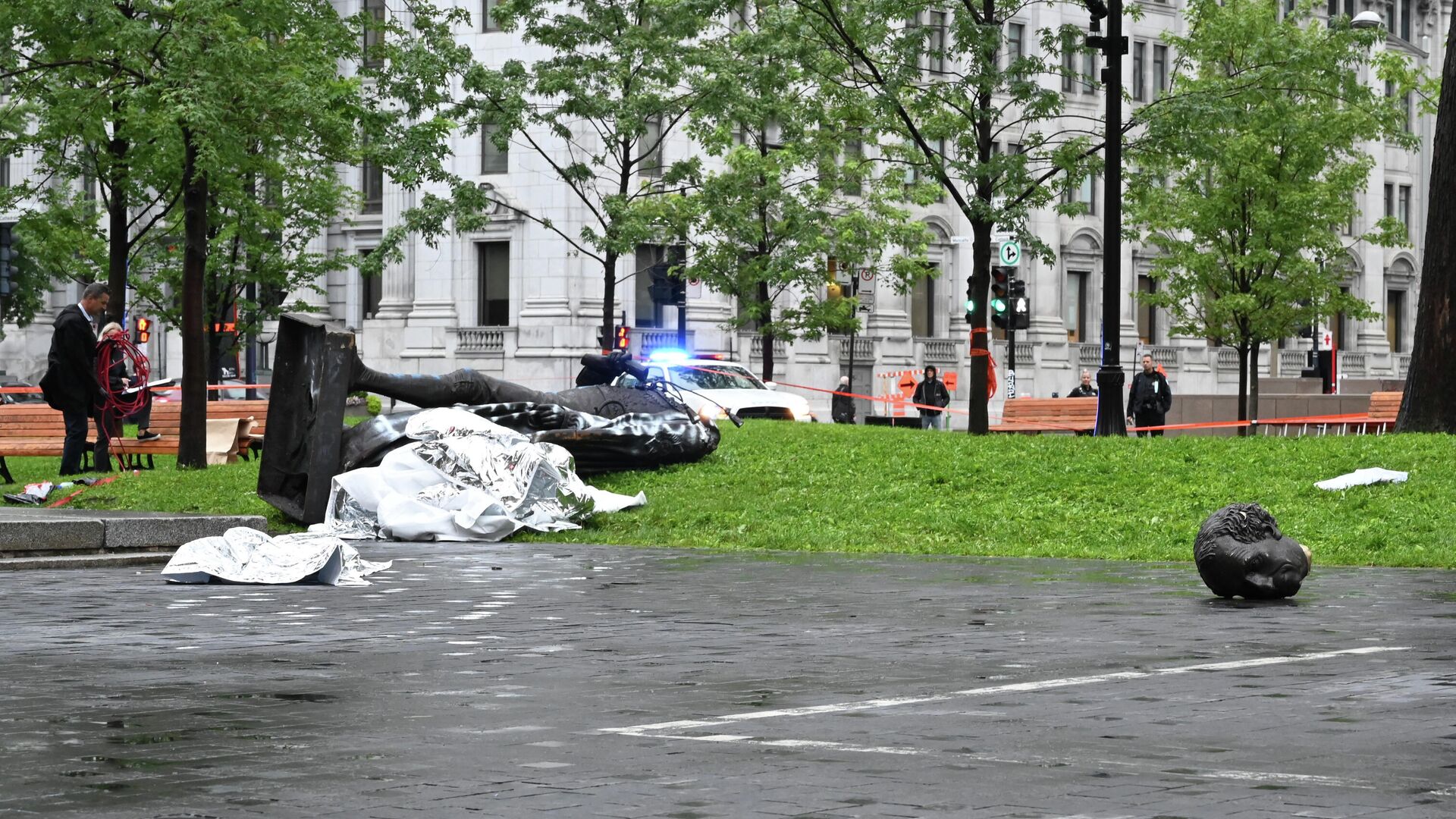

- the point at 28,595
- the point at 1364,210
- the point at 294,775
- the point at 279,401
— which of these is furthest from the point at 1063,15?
the point at 294,775

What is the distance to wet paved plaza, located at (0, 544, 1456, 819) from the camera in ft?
18.6

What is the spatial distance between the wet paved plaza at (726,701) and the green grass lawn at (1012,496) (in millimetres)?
4002

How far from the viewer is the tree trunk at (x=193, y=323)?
940 inches

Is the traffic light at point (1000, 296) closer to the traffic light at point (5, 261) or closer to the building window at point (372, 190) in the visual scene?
the traffic light at point (5, 261)

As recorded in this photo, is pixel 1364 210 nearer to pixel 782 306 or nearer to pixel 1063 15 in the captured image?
pixel 1063 15

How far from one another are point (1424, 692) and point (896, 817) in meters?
3.18

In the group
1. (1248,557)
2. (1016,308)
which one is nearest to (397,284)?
(1016,308)

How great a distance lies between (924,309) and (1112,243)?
43943 mm

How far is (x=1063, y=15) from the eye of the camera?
6894 cm

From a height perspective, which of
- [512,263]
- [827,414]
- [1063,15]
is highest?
[1063,15]

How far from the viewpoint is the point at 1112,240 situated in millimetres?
25031

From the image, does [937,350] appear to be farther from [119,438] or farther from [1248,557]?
[1248,557]

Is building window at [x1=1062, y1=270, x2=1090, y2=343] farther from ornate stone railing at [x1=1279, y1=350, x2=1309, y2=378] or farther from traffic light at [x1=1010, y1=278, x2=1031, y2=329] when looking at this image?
traffic light at [x1=1010, y1=278, x2=1031, y2=329]

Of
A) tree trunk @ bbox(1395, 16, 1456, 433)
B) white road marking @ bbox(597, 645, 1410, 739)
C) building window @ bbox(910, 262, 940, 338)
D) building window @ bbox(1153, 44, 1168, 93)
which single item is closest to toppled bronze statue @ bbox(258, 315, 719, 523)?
tree trunk @ bbox(1395, 16, 1456, 433)
